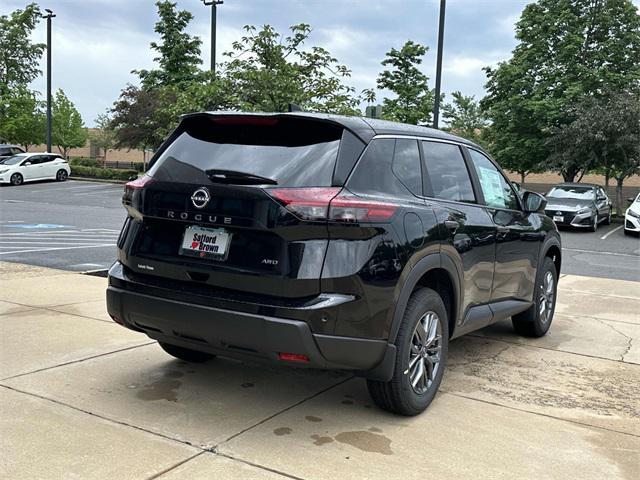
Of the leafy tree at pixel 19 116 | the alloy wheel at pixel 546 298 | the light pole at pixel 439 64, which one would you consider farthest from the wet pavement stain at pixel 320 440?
the leafy tree at pixel 19 116

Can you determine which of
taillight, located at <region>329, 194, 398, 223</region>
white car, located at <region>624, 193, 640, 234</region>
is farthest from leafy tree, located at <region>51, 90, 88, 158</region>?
taillight, located at <region>329, 194, 398, 223</region>

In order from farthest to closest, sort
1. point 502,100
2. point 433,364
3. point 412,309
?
point 502,100, point 433,364, point 412,309

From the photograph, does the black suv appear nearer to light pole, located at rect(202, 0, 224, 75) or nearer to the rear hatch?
the rear hatch

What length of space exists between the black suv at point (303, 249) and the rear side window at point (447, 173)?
26 millimetres

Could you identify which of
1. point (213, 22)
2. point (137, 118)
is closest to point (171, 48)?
point (137, 118)

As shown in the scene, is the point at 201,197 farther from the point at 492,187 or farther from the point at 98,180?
the point at 98,180

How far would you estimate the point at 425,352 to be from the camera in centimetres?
408

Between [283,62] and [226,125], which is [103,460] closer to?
[226,125]

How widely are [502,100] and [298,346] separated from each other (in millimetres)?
30075

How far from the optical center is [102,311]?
21.2 feet

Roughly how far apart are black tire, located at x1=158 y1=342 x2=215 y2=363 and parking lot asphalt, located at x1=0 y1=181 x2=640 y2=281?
484cm

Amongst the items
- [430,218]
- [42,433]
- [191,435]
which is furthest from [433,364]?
[42,433]

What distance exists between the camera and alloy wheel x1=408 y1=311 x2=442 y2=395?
13.0ft

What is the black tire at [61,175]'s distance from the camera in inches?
1356
